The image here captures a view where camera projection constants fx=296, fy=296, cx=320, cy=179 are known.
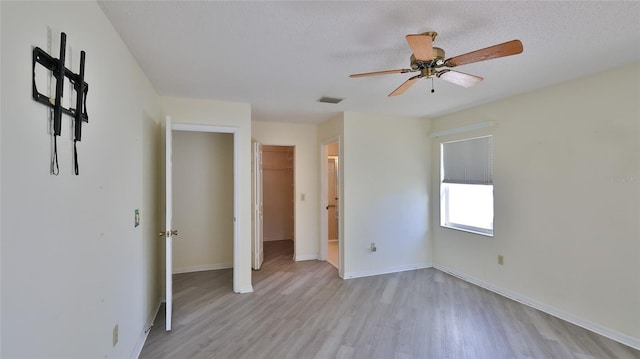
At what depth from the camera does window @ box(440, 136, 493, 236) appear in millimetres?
3924

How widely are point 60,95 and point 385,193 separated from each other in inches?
157

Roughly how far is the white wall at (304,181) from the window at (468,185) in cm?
212

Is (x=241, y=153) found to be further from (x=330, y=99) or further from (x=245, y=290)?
(x=245, y=290)

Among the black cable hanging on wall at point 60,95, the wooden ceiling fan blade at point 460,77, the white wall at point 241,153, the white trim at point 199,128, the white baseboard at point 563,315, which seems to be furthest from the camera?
the white wall at point 241,153

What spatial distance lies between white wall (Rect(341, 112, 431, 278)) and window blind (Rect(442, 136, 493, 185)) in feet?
1.16

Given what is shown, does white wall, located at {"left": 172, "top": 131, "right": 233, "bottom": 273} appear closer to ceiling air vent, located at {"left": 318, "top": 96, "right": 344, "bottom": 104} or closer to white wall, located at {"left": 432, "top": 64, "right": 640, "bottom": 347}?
ceiling air vent, located at {"left": 318, "top": 96, "right": 344, "bottom": 104}

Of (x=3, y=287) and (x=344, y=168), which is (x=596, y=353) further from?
(x=3, y=287)

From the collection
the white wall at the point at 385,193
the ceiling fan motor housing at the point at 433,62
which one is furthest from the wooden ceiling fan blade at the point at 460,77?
the white wall at the point at 385,193

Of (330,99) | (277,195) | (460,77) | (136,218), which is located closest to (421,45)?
(460,77)

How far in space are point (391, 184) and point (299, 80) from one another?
7.85ft

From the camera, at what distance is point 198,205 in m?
4.56

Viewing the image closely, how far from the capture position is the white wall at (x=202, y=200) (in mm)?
4445

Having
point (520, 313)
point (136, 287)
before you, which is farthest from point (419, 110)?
point (136, 287)

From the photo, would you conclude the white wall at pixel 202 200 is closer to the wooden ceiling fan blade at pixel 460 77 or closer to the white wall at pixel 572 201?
the wooden ceiling fan blade at pixel 460 77
